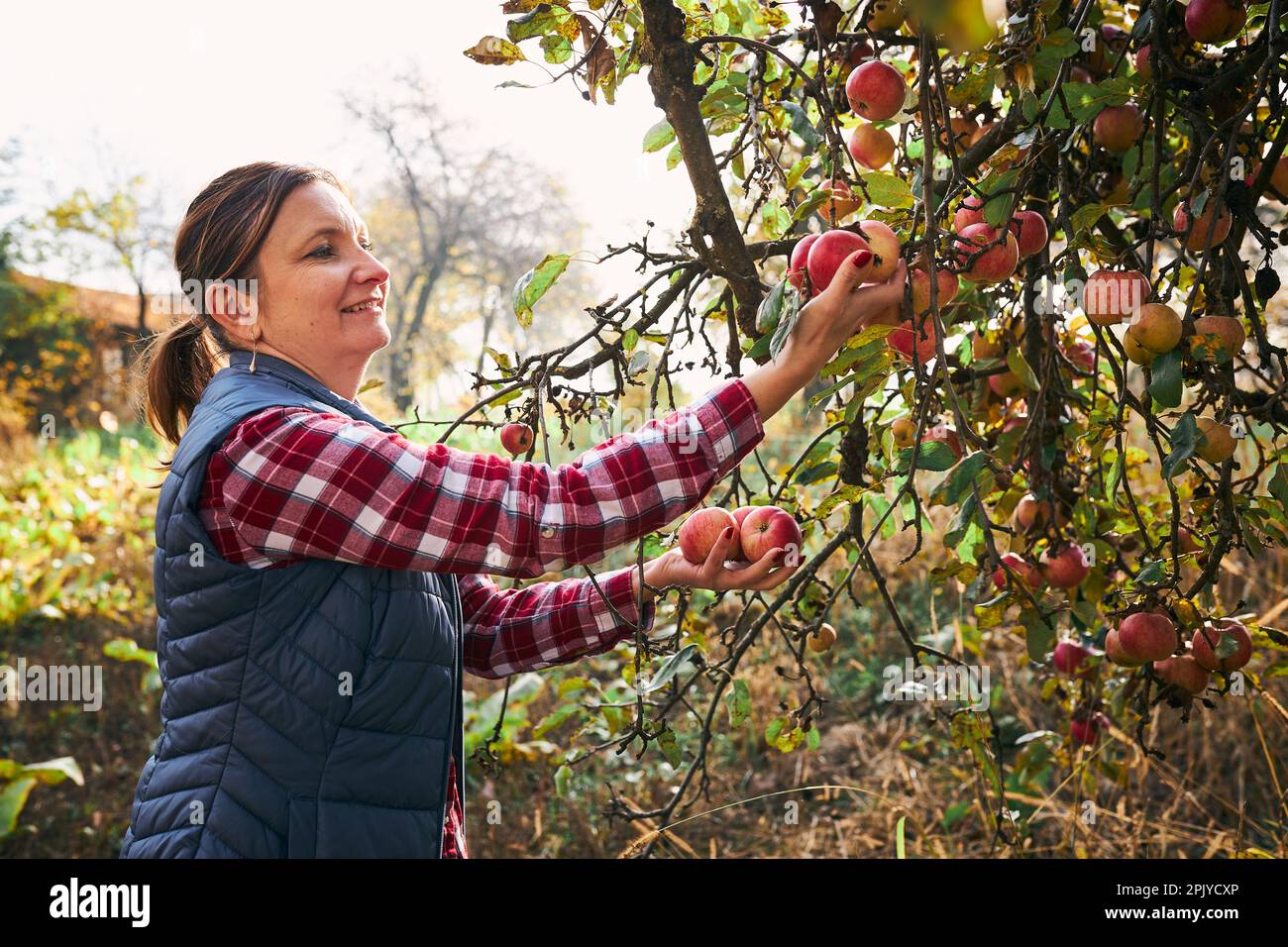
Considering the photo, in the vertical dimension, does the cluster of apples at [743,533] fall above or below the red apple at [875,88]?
below

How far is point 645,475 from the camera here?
1122 mm

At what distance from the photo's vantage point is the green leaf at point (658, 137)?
1.64 metres

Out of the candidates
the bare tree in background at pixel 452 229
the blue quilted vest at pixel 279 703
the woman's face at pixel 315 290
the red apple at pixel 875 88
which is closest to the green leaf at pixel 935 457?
the red apple at pixel 875 88

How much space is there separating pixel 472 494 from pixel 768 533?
1.27 ft

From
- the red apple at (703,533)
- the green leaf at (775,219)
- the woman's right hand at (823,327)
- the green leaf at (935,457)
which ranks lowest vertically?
the red apple at (703,533)

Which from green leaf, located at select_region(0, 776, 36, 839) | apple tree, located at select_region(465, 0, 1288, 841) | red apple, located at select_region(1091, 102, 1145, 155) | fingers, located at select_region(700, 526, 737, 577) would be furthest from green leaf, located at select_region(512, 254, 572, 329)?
green leaf, located at select_region(0, 776, 36, 839)

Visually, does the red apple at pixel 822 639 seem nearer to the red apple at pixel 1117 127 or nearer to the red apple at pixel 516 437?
the red apple at pixel 516 437

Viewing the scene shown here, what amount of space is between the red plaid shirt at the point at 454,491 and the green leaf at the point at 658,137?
0.69m

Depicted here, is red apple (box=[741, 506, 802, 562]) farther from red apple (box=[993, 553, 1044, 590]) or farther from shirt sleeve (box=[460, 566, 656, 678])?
red apple (box=[993, 553, 1044, 590])

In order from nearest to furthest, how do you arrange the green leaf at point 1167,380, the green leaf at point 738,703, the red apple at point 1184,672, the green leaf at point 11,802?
the green leaf at point 1167,380, the red apple at point 1184,672, the green leaf at point 738,703, the green leaf at point 11,802

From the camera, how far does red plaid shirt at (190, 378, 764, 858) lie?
3.67 ft
